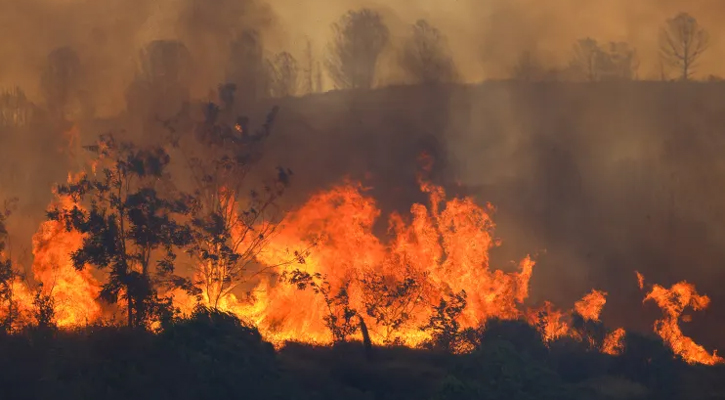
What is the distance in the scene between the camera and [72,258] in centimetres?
3123

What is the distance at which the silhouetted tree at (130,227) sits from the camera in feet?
102

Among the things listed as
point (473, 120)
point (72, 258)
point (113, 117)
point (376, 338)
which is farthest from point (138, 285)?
point (473, 120)

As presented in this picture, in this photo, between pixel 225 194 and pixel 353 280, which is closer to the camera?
pixel 353 280

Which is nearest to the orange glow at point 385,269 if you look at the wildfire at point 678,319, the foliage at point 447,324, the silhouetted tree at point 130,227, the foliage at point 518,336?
the foliage at point 447,324

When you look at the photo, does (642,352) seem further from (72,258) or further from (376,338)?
(72,258)

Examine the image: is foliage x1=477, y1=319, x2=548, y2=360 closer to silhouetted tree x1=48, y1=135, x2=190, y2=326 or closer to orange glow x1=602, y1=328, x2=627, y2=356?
orange glow x1=602, y1=328, x2=627, y2=356

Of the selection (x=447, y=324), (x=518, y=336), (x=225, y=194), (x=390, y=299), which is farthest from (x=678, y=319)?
(x=225, y=194)

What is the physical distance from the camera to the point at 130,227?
32.8 meters

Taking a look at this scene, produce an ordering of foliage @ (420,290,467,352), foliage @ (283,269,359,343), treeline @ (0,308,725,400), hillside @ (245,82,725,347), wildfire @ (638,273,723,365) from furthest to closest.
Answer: hillside @ (245,82,725,347) < wildfire @ (638,273,723,365) < foliage @ (283,269,359,343) < foliage @ (420,290,467,352) < treeline @ (0,308,725,400)

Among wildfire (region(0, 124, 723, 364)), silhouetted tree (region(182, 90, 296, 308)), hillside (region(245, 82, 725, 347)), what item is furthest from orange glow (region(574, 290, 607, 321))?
silhouetted tree (region(182, 90, 296, 308))

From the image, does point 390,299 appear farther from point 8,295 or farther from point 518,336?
point 8,295

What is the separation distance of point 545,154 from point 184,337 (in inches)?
1767

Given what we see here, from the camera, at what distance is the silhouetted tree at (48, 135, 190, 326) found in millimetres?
31219

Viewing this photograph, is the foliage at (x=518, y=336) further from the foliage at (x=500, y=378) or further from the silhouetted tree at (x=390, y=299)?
the silhouetted tree at (x=390, y=299)
